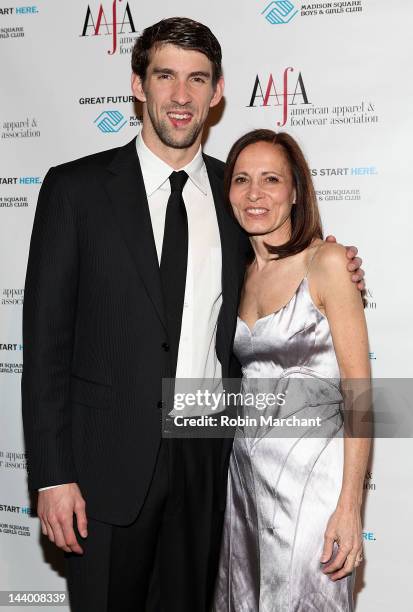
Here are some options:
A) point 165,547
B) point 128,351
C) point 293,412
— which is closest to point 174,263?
point 128,351

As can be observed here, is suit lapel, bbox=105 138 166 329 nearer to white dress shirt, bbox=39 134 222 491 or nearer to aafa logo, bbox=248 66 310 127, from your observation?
white dress shirt, bbox=39 134 222 491

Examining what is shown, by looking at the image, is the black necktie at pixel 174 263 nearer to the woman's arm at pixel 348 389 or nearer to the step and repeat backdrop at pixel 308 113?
the woman's arm at pixel 348 389

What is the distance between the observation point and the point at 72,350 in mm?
2217

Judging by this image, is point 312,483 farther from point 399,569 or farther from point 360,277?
point 399,569

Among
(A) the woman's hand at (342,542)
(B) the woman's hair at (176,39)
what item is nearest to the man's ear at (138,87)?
(B) the woman's hair at (176,39)

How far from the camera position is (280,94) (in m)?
3.11

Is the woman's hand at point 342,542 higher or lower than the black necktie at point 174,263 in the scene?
lower

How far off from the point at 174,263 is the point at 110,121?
1307 millimetres

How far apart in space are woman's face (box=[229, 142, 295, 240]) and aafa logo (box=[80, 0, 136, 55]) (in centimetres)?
124

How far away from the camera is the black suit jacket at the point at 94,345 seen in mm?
2131

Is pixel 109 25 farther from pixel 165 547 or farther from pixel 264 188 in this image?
pixel 165 547

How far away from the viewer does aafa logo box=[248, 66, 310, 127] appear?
122 inches

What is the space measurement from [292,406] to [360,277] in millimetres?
423

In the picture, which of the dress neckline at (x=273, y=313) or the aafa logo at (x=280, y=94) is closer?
the dress neckline at (x=273, y=313)
